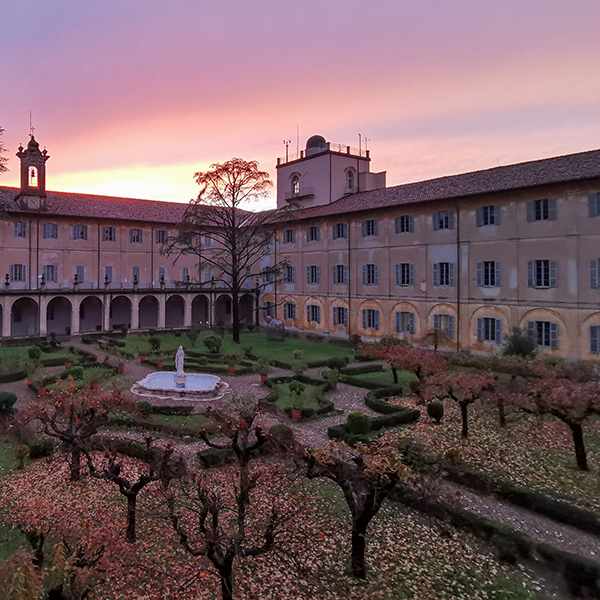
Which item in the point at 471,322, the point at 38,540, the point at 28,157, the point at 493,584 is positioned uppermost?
the point at 28,157

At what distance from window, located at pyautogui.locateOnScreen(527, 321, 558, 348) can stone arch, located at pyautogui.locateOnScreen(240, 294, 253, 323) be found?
27.2 m

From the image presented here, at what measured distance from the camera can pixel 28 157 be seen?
3703cm

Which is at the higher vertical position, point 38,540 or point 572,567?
point 38,540

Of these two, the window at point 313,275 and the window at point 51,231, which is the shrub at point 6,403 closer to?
the window at point 51,231

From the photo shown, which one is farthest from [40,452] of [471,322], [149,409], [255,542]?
[471,322]

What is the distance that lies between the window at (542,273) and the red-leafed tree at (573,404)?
12363mm

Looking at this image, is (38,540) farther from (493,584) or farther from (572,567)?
(572,567)

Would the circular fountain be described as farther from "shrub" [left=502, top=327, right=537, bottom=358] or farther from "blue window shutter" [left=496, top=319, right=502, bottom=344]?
"blue window shutter" [left=496, top=319, right=502, bottom=344]

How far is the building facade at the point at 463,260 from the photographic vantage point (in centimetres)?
2375

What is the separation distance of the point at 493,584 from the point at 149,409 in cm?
1214

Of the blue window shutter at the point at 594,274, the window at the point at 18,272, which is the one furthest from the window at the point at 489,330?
the window at the point at 18,272

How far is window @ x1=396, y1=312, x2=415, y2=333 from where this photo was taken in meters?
31.2

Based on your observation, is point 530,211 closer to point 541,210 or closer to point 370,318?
point 541,210

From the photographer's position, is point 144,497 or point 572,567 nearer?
point 572,567
